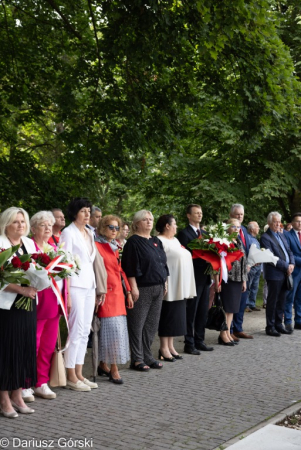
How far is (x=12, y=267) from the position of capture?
6.66 m

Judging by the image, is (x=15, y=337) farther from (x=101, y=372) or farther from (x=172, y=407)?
(x=101, y=372)

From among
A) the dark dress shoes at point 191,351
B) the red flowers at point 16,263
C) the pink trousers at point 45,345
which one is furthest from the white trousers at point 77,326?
the dark dress shoes at point 191,351

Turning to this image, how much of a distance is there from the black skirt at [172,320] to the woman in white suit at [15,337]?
10.9ft

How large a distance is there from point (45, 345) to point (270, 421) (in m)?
2.68

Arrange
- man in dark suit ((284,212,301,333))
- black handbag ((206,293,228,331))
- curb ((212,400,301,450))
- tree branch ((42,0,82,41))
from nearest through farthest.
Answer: curb ((212,400,301,450)), black handbag ((206,293,228,331)), man in dark suit ((284,212,301,333)), tree branch ((42,0,82,41))

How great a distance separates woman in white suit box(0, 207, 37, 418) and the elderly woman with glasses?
2406 millimetres

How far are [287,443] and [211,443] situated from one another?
677 millimetres

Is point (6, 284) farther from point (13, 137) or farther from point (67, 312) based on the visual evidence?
point (13, 137)

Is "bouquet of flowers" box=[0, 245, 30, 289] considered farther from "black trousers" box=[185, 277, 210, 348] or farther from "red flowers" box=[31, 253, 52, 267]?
"black trousers" box=[185, 277, 210, 348]

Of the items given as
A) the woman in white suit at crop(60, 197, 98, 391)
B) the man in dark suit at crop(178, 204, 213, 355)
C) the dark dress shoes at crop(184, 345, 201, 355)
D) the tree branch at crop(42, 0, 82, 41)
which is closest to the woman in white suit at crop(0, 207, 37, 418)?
the woman in white suit at crop(60, 197, 98, 391)

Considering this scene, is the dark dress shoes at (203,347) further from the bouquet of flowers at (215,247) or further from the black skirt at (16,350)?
the black skirt at (16,350)

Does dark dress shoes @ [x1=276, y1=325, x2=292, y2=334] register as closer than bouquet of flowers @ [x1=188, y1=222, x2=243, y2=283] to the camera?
No

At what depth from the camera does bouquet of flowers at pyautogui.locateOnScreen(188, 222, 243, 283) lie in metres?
10.7

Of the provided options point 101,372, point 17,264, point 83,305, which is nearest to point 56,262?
point 17,264
